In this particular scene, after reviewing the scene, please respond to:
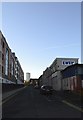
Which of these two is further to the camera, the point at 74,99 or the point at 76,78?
the point at 76,78

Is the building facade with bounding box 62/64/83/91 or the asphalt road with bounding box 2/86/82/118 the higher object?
the building facade with bounding box 62/64/83/91

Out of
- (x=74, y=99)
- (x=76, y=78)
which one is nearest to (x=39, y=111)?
(x=74, y=99)

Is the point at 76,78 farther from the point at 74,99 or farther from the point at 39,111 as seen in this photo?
the point at 39,111

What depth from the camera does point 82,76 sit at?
183ft

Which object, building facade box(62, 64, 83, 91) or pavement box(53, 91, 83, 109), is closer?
pavement box(53, 91, 83, 109)

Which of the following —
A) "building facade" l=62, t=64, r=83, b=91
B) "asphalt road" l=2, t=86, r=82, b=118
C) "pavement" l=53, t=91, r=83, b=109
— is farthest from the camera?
"building facade" l=62, t=64, r=83, b=91

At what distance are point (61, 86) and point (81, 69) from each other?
2314cm

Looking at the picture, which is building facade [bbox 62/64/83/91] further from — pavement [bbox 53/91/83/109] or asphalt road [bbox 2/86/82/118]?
asphalt road [bbox 2/86/82/118]

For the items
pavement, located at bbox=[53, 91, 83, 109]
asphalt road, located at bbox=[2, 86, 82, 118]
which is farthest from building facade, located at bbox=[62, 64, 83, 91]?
asphalt road, located at bbox=[2, 86, 82, 118]

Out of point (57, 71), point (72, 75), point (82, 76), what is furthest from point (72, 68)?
point (57, 71)

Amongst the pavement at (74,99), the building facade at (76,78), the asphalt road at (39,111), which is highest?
the building facade at (76,78)

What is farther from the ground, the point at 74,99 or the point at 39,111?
the point at 39,111

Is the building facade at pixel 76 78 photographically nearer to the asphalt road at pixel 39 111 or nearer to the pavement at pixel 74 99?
the pavement at pixel 74 99

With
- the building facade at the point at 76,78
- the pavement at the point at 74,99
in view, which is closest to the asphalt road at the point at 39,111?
the pavement at the point at 74,99
